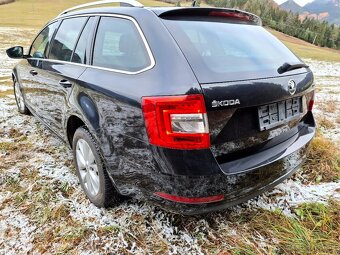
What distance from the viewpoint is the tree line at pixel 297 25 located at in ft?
255

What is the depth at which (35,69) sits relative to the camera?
3.74 m

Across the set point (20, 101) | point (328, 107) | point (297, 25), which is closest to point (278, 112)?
point (328, 107)

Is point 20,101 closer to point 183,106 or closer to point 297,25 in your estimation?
point 183,106

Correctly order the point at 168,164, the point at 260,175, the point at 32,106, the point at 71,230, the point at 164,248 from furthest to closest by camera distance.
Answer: the point at 32,106
the point at 71,230
the point at 164,248
the point at 260,175
the point at 168,164

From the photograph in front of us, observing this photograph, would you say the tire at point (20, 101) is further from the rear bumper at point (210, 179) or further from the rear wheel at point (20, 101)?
the rear bumper at point (210, 179)

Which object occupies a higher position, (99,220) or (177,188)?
(177,188)

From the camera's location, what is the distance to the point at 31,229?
2408 millimetres

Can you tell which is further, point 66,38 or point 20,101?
point 20,101

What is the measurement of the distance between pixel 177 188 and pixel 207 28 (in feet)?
4.11

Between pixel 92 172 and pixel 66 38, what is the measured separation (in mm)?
1478

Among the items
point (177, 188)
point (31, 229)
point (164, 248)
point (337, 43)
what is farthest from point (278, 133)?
point (337, 43)

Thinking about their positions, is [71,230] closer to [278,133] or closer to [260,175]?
[260,175]

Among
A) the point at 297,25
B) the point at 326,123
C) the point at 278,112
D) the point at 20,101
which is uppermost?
the point at 278,112

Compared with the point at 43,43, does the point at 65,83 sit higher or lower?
lower
